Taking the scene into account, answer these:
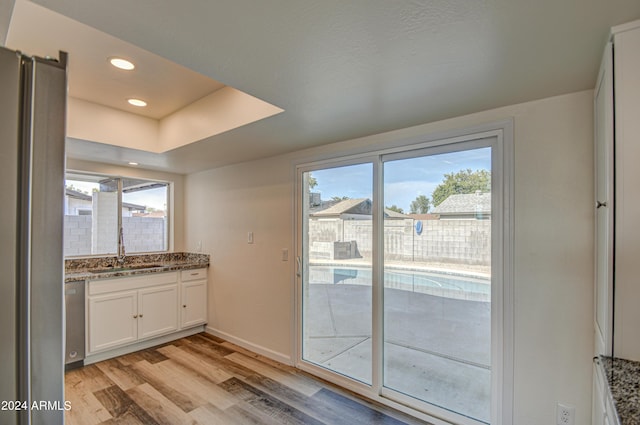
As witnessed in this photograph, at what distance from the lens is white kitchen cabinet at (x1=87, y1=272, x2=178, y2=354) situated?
322 cm

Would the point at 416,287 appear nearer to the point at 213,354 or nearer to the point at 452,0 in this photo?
the point at 452,0

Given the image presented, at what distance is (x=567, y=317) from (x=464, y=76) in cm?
149

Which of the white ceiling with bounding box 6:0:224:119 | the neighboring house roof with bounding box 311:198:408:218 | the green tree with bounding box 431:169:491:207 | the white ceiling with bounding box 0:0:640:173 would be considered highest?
the white ceiling with bounding box 6:0:224:119

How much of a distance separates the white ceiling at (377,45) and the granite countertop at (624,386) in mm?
1282

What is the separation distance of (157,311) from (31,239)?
3.42 metres

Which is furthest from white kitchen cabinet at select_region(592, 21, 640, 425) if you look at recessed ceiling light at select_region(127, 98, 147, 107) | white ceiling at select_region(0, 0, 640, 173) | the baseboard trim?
recessed ceiling light at select_region(127, 98, 147, 107)

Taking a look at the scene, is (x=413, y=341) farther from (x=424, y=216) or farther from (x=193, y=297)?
(x=193, y=297)

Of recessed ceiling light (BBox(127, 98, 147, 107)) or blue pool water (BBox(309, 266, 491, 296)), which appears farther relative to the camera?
recessed ceiling light (BBox(127, 98, 147, 107))

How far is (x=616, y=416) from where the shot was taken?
92 centimetres

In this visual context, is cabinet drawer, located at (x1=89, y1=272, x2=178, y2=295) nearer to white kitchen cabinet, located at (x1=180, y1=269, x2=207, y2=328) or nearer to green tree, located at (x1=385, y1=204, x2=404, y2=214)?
white kitchen cabinet, located at (x1=180, y1=269, x2=207, y2=328)

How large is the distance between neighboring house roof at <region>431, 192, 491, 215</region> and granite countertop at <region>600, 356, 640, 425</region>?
42.7 inches

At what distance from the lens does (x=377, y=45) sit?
4.31ft

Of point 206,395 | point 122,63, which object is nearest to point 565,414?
point 206,395

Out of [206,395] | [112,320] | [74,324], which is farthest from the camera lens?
[112,320]
